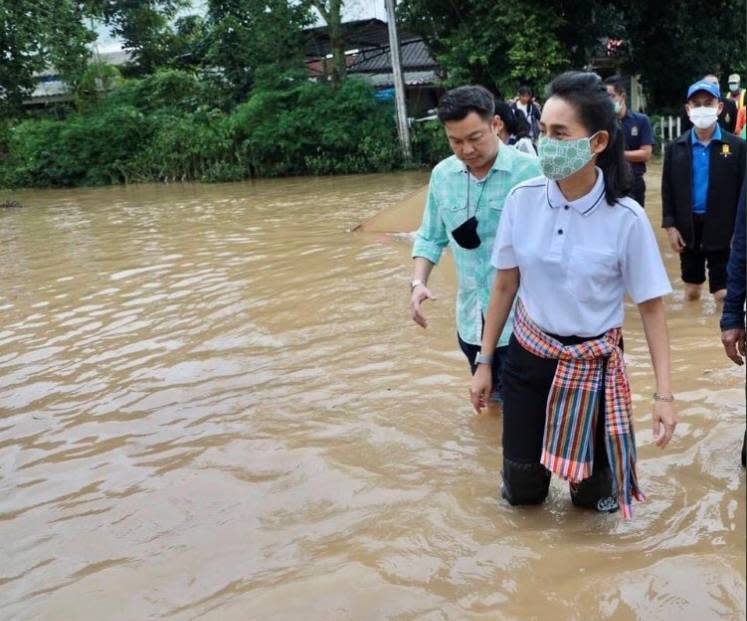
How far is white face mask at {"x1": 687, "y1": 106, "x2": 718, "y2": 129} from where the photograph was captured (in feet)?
17.8

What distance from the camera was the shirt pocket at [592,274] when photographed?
2672mm

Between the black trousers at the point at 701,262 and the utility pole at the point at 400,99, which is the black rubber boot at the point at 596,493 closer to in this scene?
the black trousers at the point at 701,262

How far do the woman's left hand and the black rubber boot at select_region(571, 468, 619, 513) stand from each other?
0.44 metres

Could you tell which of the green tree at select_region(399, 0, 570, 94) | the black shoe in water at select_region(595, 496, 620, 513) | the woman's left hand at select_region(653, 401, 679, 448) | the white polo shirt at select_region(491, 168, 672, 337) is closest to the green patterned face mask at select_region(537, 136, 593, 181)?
the white polo shirt at select_region(491, 168, 672, 337)

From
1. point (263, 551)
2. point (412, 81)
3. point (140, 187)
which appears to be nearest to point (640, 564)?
point (263, 551)

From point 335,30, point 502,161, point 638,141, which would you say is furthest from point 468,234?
point 335,30

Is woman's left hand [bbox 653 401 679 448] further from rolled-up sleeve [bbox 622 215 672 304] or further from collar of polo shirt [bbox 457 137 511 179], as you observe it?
collar of polo shirt [bbox 457 137 511 179]

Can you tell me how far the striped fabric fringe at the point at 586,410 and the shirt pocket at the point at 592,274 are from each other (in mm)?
168

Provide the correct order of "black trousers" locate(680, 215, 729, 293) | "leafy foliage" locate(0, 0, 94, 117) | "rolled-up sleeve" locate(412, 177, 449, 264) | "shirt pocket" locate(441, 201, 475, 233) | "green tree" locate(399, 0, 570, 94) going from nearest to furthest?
"shirt pocket" locate(441, 201, 475, 233) < "rolled-up sleeve" locate(412, 177, 449, 264) < "black trousers" locate(680, 215, 729, 293) < "green tree" locate(399, 0, 570, 94) < "leafy foliage" locate(0, 0, 94, 117)

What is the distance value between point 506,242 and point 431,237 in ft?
3.43

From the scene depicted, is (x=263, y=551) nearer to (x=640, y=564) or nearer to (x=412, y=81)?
(x=640, y=564)

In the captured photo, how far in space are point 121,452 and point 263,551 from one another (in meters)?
1.49

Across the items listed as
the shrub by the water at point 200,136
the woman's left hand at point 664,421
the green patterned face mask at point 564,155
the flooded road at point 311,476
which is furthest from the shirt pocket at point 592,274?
the shrub by the water at point 200,136

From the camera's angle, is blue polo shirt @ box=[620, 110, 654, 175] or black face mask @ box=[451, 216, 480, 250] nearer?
black face mask @ box=[451, 216, 480, 250]
